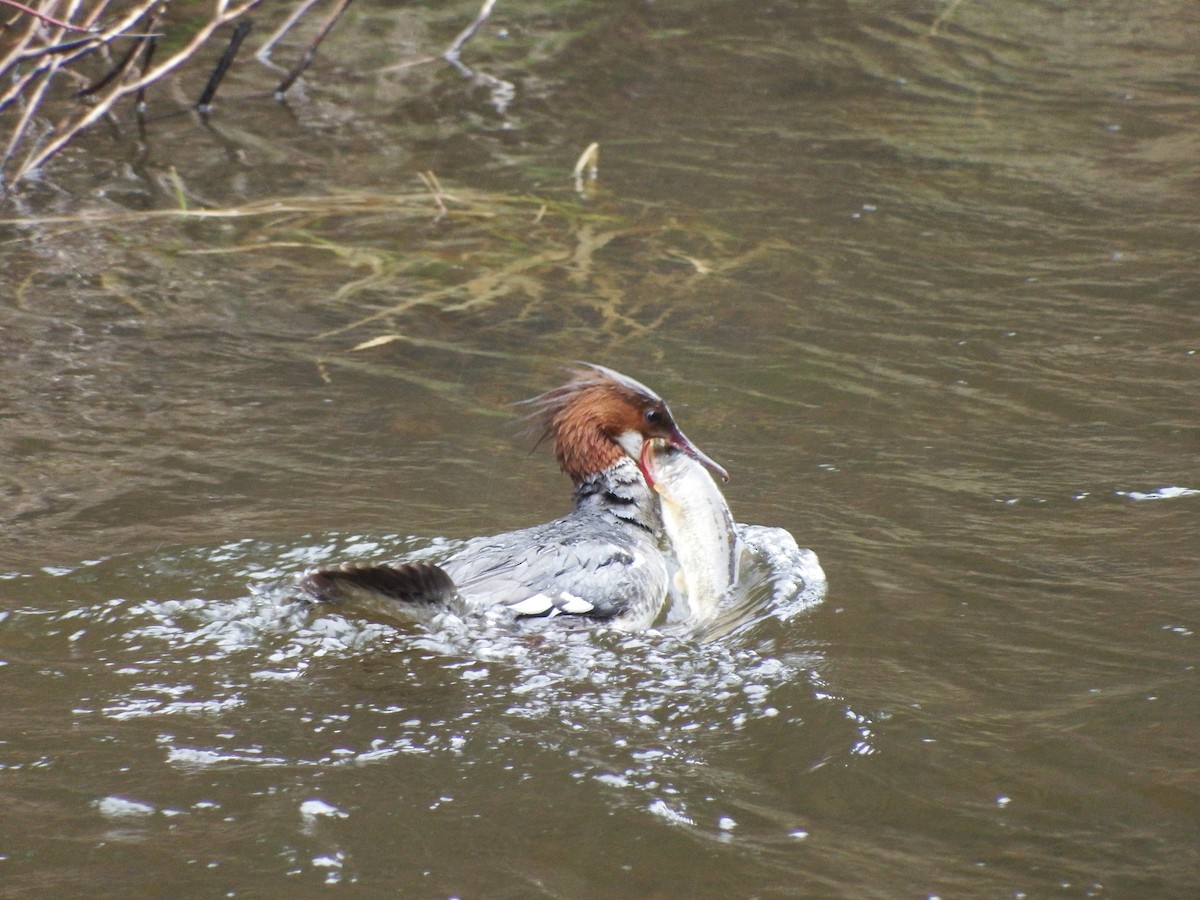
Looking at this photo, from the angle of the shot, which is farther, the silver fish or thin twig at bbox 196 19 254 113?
thin twig at bbox 196 19 254 113

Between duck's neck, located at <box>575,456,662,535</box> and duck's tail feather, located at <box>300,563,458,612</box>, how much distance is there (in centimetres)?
110

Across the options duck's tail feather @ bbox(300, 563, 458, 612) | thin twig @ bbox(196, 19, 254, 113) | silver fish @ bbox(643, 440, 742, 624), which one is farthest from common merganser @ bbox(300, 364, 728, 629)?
thin twig @ bbox(196, 19, 254, 113)

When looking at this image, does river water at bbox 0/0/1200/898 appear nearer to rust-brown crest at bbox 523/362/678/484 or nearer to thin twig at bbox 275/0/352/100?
thin twig at bbox 275/0/352/100

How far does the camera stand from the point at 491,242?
28.1 ft

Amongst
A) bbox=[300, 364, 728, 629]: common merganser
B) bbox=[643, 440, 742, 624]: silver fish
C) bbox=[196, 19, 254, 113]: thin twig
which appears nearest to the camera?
bbox=[300, 364, 728, 629]: common merganser

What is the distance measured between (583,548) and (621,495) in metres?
0.65

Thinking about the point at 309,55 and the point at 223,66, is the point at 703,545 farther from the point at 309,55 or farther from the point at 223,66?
the point at 223,66

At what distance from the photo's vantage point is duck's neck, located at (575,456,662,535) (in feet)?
18.8

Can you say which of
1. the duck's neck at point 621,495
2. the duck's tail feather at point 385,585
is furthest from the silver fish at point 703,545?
the duck's tail feather at point 385,585

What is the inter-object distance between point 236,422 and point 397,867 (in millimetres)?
3315

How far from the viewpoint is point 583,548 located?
16.8 feet

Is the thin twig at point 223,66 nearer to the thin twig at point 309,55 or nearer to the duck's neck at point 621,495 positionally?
the thin twig at point 309,55

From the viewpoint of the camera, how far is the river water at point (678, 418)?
370 centimetres

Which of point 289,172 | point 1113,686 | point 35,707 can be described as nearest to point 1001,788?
point 1113,686
